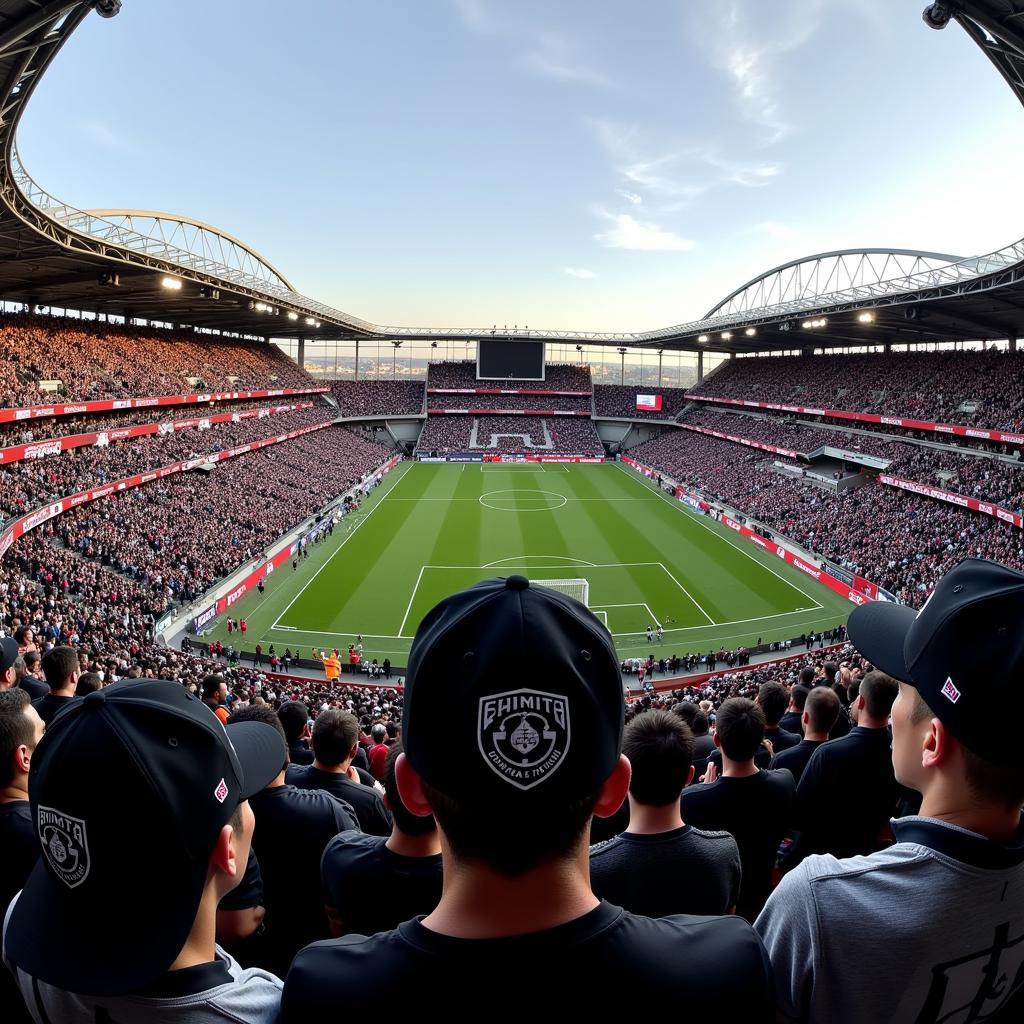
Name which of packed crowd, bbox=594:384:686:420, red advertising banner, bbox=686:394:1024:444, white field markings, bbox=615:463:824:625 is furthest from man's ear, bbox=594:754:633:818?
packed crowd, bbox=594:384:686:420

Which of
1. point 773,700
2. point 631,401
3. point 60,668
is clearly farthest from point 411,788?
point 631,401

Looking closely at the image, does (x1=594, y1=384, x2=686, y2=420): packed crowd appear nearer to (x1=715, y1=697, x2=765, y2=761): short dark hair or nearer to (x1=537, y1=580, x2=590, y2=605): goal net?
(x1=537, y1=580, x2=590, y2=605): goal net

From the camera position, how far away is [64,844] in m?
1.88

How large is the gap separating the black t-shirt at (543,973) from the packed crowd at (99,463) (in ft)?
92.8

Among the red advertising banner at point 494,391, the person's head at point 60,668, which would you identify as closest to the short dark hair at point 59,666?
the person's head at point 60,668

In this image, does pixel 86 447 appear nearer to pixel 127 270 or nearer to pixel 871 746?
pixel 127 270

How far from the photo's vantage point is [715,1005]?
1.44m

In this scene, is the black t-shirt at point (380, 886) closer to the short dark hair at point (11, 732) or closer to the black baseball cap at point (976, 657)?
the short dark hair at point (11, 732)

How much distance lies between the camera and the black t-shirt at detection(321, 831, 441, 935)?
3021mm

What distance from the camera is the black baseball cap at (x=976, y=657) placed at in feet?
6.39

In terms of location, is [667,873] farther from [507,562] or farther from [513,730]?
[507,562]

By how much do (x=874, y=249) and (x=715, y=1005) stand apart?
77078 mm

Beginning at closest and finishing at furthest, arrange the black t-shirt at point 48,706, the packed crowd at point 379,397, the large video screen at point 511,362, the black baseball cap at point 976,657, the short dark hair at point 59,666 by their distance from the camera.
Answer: the black baseball cap at point 976,657 → the black t-shirt at point 48,706 → the short dark hair at point 59,666 → the packed crowd at point 379,397 → the large video screen at point 511,362

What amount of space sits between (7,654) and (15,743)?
386cm
